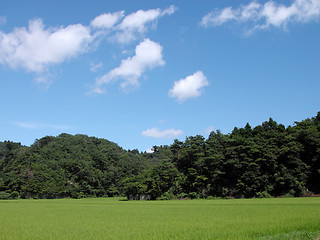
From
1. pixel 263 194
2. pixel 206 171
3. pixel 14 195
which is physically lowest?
pixel 263 194

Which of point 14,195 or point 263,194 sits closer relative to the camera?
point 263,194

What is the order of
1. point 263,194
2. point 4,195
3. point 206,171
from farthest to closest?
point 4,195 < point 206,171 < point 263,194

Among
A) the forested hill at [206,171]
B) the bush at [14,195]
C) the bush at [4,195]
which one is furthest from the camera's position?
the bush at [14,195]

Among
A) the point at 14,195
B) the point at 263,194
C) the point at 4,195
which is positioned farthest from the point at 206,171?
the point at 4,195

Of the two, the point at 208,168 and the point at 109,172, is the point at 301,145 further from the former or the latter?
the point at 109,172

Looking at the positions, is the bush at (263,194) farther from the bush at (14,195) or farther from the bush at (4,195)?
the bush at (4,195)

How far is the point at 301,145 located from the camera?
125 ft

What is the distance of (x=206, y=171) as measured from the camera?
44.1 metres

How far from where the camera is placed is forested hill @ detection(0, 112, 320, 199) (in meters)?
37.8

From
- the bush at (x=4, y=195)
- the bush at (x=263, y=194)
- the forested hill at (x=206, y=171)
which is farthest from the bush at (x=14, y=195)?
the bush at (x=263, y=194)

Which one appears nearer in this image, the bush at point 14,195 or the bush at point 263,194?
the bush at point 263,194

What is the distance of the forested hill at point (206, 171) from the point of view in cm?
3784

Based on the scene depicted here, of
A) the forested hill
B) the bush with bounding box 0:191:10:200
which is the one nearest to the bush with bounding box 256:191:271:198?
the forested hill

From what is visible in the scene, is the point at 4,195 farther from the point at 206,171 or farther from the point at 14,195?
the point at 206,171
